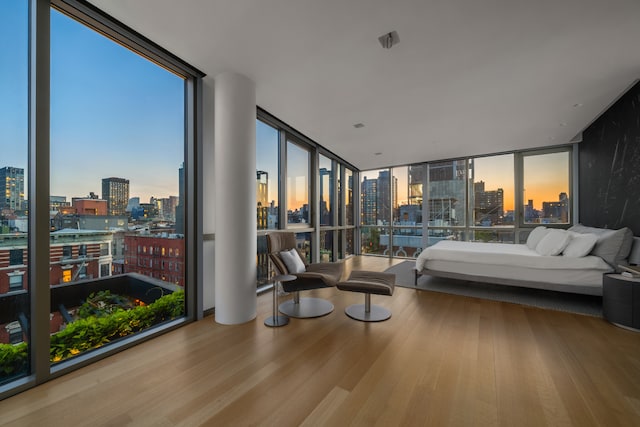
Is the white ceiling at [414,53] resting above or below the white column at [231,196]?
above

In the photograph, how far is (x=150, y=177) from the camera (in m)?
2.54

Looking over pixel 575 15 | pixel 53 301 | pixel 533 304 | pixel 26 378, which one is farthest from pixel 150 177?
pixel 533 304

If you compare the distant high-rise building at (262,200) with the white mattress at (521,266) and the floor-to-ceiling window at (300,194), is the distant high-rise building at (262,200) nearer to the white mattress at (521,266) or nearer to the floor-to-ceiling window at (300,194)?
the floor-to-ceiling window at (300,194)

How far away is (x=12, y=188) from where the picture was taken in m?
1.63

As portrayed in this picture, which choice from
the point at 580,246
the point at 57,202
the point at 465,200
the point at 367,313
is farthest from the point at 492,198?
the point at 57,202

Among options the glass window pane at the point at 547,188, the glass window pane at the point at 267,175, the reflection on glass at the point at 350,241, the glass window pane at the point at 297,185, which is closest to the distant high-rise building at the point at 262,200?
the glass window pane at the point at 267,175

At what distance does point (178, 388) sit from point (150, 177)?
6.32 ft

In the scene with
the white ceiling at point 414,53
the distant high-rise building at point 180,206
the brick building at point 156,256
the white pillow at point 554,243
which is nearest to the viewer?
the white ceiling at point 414,53

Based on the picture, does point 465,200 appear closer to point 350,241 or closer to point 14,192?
point 350,241

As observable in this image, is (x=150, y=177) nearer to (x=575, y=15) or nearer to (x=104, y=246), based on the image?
(x=104, y=246)

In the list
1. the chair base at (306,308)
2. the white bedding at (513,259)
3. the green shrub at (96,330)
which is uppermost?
the white bedding at (513,259)

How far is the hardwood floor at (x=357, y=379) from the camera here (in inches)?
56.3

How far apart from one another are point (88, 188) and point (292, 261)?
2.06 m

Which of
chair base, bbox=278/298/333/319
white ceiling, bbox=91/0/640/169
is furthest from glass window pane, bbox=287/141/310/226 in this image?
chair base, bbox=278/298/333/319
